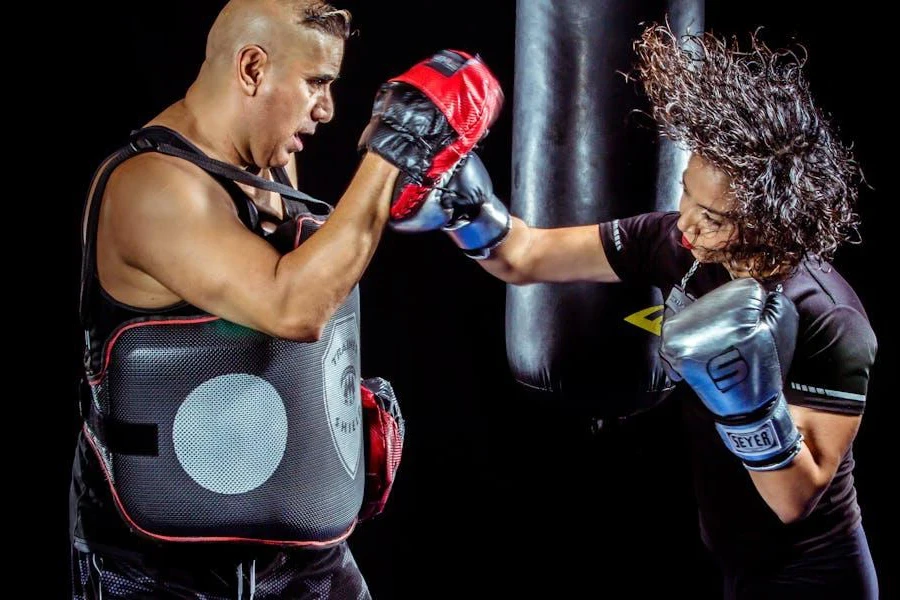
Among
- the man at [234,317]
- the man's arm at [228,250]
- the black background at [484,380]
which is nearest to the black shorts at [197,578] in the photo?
the man at [234,317]

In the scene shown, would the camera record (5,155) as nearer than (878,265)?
Yes

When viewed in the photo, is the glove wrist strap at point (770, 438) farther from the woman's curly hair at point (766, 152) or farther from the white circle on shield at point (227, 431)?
the white circle on shield at point (227, 431)

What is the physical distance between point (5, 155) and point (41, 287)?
0.36 m

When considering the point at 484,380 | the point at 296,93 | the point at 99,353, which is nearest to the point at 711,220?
the point at 296,93

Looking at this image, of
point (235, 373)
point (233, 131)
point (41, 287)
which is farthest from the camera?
point (41, 287)

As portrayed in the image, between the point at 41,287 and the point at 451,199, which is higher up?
the point at 451,199

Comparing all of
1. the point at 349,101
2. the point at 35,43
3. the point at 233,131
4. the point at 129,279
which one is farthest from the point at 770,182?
the point at 35,43

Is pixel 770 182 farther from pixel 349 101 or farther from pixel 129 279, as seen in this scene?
pixel 349 101

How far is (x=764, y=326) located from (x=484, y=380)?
5.44 feet

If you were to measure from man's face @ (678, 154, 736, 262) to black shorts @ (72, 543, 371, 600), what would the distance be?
94 cm

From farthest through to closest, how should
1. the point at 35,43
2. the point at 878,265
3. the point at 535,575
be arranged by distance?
the point at 535,575
the point at 878,265
the point at 35,43

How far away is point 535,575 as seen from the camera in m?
3.21

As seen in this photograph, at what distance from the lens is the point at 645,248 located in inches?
77.0

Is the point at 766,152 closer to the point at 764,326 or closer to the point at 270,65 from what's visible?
the point at 764,326
